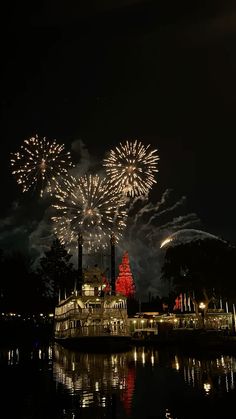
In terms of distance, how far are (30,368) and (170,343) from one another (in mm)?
25105

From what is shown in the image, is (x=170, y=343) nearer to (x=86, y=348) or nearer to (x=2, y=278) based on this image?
(x=86, y=348)

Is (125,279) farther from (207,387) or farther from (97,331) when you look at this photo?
(207,387)

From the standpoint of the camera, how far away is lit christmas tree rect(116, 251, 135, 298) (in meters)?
111

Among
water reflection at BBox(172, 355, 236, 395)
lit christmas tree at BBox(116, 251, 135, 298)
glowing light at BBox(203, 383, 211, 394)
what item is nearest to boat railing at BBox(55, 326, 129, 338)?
water reflection at BBox(172, 355, 236, 395)

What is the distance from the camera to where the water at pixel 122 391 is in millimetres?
16344

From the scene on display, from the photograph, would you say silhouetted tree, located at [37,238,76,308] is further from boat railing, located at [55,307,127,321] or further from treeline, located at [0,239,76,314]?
boat railing, located at [55,307,127,321]

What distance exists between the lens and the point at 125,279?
11244 cm

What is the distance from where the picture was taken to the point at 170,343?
54.5 m

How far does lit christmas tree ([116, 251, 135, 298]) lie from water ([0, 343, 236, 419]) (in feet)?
259

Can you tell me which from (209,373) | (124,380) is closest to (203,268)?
(209,373)

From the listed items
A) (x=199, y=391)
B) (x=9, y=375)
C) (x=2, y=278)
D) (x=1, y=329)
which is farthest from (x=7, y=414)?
(x=2, y=278)

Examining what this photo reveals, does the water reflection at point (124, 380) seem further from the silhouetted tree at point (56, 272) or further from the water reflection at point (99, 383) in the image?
the silhouetted tree at point (56, 272)

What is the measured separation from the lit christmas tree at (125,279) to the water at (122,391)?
259 feet

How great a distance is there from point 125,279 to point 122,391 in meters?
92.0
